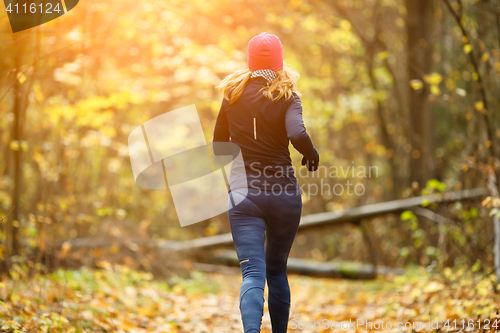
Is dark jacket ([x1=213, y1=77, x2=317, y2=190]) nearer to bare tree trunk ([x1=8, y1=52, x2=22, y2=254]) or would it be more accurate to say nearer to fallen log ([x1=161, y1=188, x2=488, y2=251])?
bare tree trunk ([x1=8, y1=52, x2=22, y2=254])

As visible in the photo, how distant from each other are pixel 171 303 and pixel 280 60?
4207 millimetres

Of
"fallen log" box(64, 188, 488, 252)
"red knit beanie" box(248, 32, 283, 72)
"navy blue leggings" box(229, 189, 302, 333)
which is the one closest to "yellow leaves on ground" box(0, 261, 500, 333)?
"fallen log" box(64, 188, 488, 252)

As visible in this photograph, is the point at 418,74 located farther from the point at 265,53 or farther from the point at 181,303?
the point at 265,53

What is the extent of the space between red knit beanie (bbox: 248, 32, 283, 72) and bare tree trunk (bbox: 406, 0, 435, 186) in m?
5.76

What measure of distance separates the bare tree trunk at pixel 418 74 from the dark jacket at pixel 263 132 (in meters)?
5.78

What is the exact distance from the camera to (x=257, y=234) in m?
2.77

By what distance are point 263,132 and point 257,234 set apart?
0.67 m

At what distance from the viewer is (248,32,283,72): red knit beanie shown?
288 cm

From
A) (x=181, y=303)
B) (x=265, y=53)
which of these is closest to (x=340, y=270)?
(x=181, y=303)

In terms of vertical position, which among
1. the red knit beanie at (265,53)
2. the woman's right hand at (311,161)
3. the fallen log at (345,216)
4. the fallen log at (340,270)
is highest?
A: the red knit beanie at (265,53)

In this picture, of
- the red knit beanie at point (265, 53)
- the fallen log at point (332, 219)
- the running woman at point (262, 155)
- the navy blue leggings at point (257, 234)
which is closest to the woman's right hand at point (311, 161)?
the running woman at point (262, 155)

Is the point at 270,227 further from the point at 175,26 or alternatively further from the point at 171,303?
the point at 175,26

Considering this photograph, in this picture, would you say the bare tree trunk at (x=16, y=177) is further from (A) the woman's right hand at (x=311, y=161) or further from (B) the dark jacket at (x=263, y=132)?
(A) the woman's right hand at (x=311, y=161)

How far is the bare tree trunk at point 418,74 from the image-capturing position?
7950 mm
